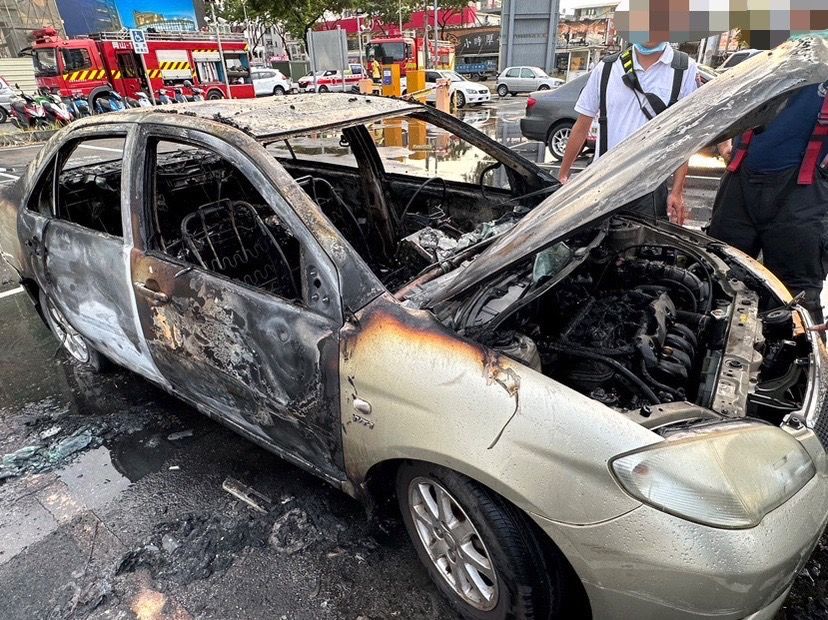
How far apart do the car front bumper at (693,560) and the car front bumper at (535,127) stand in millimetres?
7799

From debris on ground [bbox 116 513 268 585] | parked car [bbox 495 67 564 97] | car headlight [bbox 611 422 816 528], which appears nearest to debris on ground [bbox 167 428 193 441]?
debris on ground [bbox 116 513 268 585]

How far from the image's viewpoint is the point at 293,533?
2.14 m

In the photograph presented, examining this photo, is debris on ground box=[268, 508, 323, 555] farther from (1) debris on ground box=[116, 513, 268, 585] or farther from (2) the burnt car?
(2) the burnt car

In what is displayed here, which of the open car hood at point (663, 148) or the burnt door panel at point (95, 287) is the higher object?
the open car hood at point (663, 148)

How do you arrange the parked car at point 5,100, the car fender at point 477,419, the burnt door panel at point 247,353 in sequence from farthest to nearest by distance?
the parked car at point 5,100
the burnt door panel at point 247,353
the car fender at point 477,419

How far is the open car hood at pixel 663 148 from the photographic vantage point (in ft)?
4.88

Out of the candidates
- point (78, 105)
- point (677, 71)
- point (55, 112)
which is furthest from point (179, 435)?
point (78, 105)

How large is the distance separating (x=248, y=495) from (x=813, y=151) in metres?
3.24

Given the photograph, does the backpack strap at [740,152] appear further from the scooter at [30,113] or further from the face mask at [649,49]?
the scooter at [30,113]

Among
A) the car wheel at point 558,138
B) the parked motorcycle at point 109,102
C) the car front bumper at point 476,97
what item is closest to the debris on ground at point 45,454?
the car wheel at point 558,138

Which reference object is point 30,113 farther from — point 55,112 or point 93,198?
point 93,198

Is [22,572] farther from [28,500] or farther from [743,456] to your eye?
[743,456]

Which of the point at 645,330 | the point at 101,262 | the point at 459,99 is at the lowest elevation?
the point at 459,99

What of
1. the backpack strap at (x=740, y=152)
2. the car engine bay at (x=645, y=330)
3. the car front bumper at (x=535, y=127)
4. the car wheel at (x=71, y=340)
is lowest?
the car wheel at (x=71, y=340)
